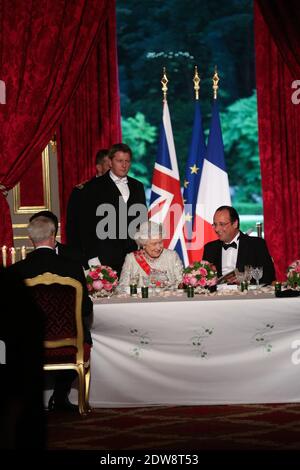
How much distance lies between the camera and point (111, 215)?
6.25 metres

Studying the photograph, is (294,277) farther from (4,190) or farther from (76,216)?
(4,190)

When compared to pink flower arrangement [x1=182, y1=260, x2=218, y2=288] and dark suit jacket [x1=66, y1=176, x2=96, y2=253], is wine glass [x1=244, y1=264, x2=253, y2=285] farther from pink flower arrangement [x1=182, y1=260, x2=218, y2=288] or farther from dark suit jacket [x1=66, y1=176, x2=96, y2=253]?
dark suit jacket [x1=66, y1=176, x2=96, y2=253]

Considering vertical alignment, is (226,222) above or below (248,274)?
above

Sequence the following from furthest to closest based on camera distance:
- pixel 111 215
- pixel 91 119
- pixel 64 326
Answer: pixel 91 119 → pixel 111 215 → pixel 64 326

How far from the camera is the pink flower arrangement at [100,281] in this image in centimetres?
515

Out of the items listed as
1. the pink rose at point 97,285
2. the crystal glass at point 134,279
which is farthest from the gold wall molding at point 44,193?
the pink rose at point 97,285

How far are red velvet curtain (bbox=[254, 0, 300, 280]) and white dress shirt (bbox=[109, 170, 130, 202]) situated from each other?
209 cm

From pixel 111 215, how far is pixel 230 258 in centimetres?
100

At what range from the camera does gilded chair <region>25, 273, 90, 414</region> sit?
454 cm

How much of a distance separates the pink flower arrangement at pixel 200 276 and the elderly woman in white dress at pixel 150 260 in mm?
311

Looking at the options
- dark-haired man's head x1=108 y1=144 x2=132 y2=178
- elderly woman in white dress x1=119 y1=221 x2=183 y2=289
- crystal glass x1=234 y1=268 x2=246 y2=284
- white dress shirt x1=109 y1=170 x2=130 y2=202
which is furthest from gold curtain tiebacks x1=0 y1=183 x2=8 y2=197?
crystal glass x1=234 y1=268 x2=246 y2=284

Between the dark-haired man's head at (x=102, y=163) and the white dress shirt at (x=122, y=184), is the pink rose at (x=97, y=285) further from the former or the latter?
the dark-haired man's head at (x=102, y=163)

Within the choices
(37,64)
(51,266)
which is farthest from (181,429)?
(37,64)

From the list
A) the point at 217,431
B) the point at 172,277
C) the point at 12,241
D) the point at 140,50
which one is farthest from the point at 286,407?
the point at 140,50
